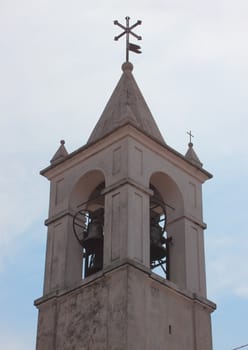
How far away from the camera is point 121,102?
2638 cm

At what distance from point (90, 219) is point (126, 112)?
2.67 metres

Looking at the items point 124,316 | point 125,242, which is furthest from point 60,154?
point 124,316

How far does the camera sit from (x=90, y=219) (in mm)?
25203

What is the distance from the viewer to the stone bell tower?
885 inches

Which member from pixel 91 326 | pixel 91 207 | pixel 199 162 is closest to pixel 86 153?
pixel 91 207

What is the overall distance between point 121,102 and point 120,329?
676cm

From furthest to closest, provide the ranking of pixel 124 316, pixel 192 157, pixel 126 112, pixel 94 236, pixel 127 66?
pixel 127 66 → pixel 192 157 → pixel 126 112 → pixel 94 236 → pixel 124 316

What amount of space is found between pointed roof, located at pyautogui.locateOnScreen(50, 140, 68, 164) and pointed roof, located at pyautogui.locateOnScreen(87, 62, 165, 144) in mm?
789

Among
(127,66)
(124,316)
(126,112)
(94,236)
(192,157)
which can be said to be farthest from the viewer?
(127,66)

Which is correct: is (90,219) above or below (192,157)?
below

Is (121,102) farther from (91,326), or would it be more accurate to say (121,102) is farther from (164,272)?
(91,326)

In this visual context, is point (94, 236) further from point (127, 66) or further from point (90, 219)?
point (127, 66)

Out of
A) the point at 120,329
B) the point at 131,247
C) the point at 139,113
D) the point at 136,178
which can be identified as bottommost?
the point at 120,329

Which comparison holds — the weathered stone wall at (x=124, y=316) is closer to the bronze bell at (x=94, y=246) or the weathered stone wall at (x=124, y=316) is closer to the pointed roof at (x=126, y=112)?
the bronze bell at (x=94, y=246)
